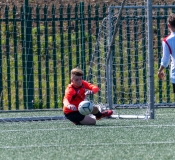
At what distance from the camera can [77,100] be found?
11.8 meters

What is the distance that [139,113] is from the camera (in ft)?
44.0

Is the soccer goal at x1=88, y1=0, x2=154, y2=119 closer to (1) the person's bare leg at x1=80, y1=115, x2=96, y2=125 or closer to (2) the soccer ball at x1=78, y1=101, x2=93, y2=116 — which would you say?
(1) the person's bare leg at x1=80, y1=115, x2=96, y2=125

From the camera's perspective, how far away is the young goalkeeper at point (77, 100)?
11.5 meters

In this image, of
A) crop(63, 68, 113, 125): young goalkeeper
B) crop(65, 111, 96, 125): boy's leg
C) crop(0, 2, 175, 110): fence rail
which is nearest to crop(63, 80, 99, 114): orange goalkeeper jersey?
crop(63, 68, 113, 125): young goalkeeper

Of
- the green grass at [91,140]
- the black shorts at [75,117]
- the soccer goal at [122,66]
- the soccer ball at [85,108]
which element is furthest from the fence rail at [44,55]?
the soccer ball at [85,108]

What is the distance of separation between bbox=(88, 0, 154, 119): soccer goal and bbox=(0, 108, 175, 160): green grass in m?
1.98

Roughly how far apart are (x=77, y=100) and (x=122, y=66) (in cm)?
389

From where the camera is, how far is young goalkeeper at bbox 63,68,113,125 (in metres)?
11.5

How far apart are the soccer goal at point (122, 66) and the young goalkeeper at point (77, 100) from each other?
1.54 m

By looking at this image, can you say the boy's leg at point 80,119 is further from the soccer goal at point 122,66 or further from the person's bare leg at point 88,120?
the soccer goal at point 122,66

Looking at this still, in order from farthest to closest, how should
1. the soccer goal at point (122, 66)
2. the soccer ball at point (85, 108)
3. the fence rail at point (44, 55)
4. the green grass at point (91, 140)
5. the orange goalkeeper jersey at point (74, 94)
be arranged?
1. the fence rail at point (44, 55)
2. the soccer goal at point (122, 66)
3. the orange goalkeeper jersey at point (74, 94)
4. the soccer ball at point (85, 108)
5. the green grass at point (91, 140)

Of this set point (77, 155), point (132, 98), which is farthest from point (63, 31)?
point (77, 155)

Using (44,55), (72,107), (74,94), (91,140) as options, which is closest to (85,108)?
(72,107)

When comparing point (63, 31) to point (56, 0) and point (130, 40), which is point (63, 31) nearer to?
point (130, 40)
